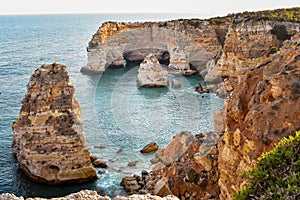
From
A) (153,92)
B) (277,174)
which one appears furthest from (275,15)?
(277,174)

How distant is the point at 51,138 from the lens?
24.1 meters

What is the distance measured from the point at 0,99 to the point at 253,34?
99.5ft

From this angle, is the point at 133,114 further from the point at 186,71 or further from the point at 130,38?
the point at 130,38

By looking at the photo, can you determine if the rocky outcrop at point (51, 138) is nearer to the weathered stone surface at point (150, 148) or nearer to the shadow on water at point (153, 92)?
the weathered stone surface at point (150, 148)

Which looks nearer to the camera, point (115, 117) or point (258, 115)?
point (258, 115)

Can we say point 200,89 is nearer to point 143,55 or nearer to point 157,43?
point 157,43

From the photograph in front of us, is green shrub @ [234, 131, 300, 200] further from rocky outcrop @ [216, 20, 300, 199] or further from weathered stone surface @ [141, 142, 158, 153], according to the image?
weathered stone surface @ [141, 142, 158, 153]

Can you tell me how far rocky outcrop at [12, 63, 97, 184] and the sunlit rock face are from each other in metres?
36.8

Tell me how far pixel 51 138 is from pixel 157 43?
158 ft

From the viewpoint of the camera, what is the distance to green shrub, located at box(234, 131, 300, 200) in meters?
6.34

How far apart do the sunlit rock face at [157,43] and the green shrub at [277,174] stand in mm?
52405

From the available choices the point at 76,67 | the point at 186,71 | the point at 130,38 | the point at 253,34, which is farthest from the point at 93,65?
the point at 253,34

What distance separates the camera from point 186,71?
190 ft

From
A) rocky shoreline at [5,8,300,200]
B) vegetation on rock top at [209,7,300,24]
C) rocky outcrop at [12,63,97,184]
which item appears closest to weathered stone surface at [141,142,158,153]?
rocky shoreline at [5,8,300,200]
